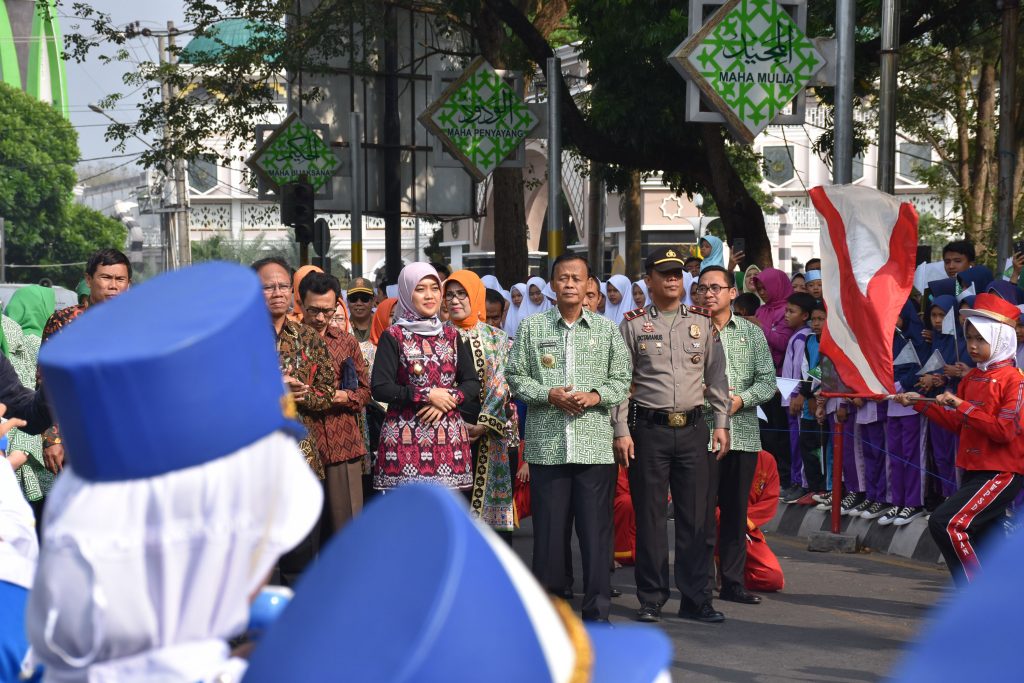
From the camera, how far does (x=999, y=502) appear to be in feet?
23.1

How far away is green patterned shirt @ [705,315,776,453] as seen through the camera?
8.49 m

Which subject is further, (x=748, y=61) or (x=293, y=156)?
(x=293, y=156)

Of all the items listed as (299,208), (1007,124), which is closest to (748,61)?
(1007,124)

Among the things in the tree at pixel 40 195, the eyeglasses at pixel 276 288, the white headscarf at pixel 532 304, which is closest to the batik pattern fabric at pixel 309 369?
the eyeglasses at pixel 276 288

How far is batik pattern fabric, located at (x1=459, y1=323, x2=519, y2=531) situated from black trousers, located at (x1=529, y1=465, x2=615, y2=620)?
52 centimetres

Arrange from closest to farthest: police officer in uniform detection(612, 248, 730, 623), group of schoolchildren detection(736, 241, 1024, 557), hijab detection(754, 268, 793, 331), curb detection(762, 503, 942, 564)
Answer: police officer in uniform detection(612, 248, 730, 623)
curb detection(762, 503, 942, 564)
group of schoolchildren detection(736, 241, 1024, 557)
hijab detection(754, 268, 793, 331)

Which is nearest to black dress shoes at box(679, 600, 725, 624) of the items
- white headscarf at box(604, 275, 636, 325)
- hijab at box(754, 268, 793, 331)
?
hijab at box(754, 268, 793, 331)

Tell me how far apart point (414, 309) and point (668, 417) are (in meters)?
1.51

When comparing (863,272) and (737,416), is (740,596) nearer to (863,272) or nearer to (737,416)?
(737,416)

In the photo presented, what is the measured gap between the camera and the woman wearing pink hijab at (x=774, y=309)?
1232cm

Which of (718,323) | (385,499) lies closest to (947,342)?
(718,323)

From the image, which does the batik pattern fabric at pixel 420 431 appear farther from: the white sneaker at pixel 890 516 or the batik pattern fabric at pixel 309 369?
the white sneaker at pixel 890 516

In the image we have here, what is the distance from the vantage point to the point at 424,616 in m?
1.59

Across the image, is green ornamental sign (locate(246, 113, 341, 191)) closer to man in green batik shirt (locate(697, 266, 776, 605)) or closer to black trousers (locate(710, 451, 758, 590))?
man in green batik shirt (locate(697, 266, 776, 605))
